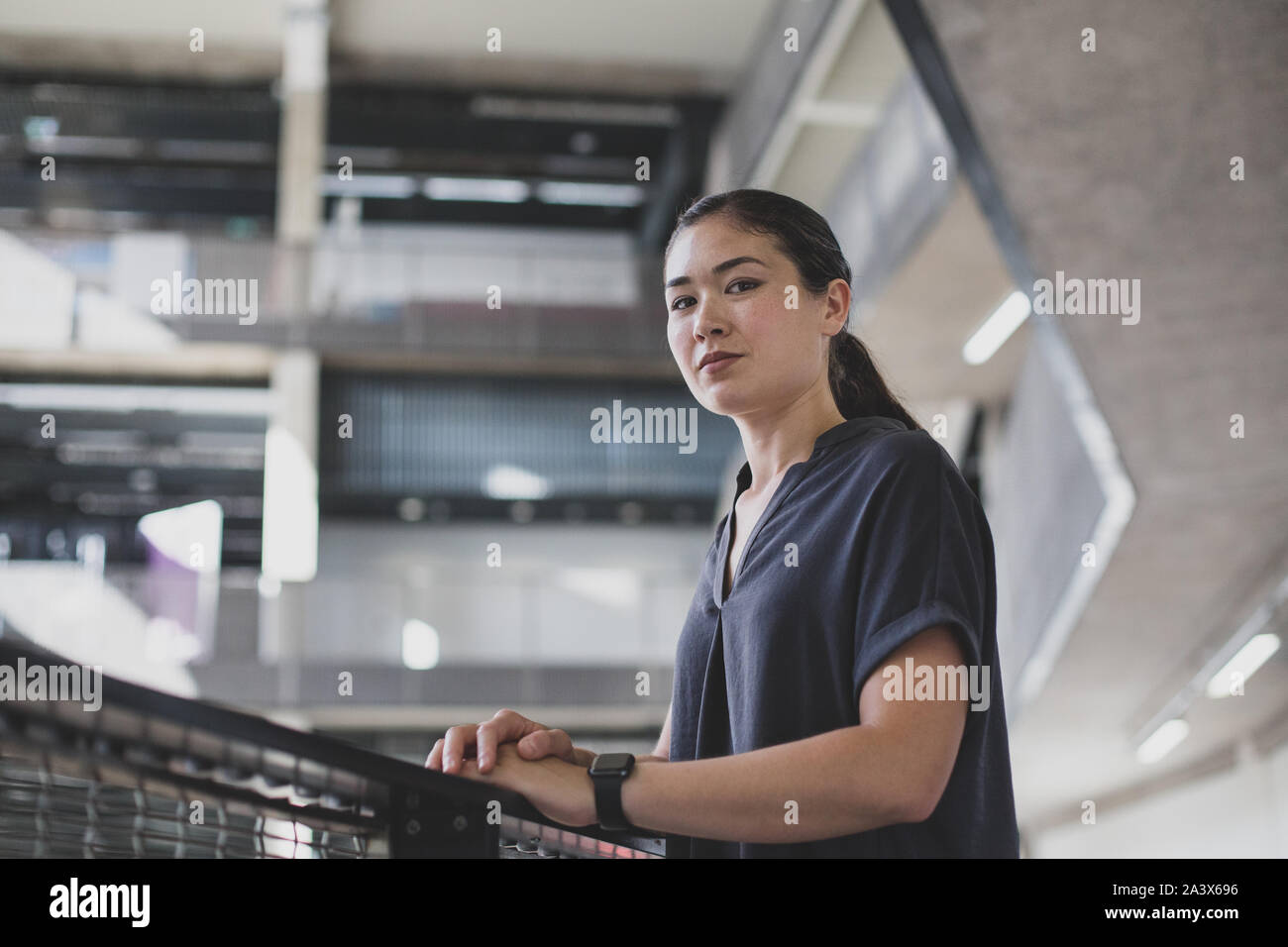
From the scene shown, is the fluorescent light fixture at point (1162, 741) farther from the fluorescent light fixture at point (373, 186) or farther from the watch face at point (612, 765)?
the fluorescent light fixture at point (373, 186)

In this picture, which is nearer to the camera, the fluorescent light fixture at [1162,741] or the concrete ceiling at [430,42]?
the fluorescent light fixture at [1162,741]

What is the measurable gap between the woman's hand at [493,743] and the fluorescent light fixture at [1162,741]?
24.8 ft

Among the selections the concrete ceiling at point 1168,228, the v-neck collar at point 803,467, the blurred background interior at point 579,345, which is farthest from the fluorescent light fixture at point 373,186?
the v-neck collar at point 803,467

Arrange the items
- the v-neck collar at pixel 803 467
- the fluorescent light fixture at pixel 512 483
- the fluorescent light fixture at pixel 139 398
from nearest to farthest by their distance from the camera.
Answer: the v-neck collar at pixel 803 467 → the fluorescent light fixture at pixel 139 398 → the fluorescent light fixture at pixel 512 483

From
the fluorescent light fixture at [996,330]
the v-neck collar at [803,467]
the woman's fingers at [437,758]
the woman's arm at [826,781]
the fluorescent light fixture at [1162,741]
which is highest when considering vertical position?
the fluorescent light fixture at [996,330]

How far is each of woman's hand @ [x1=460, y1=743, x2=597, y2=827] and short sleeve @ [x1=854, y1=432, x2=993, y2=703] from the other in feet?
0.85

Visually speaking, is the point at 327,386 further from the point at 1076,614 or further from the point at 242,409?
the point at 1076,614

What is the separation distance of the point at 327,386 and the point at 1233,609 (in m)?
9.20

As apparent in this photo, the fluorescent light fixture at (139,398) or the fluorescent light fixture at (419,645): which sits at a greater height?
the fluorescent light fixture at (139,398)

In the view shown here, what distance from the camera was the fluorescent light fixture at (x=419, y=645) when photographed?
1099 centimetres

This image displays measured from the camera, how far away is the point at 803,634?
1.16m

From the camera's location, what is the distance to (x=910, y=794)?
1018 mm

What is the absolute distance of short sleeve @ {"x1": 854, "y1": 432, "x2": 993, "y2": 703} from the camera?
1051 mm
